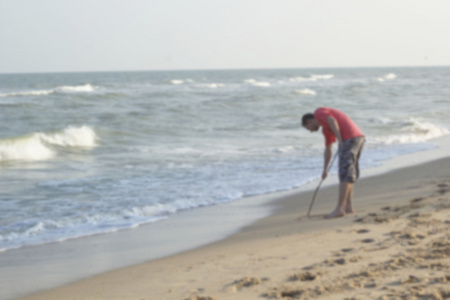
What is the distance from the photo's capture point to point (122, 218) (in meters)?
7.50

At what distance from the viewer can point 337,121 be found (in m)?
6.44

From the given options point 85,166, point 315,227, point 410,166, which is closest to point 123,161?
point 85,166

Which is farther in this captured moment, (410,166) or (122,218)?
(410,166)

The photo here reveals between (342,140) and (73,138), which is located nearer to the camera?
(342,140)

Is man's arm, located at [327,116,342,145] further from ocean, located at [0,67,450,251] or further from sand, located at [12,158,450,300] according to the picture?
ocean, located at [0,67,450,251]

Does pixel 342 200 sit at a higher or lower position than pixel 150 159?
higher

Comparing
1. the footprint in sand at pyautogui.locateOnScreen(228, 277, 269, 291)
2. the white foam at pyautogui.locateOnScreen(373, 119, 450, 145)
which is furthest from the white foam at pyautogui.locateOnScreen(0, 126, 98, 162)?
the footprint in sand at pyautogui.locateOnScreen(228, 277, 269, 291)

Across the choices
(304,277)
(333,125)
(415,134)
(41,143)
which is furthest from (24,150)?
(304,277)

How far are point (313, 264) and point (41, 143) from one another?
1248 centimetres

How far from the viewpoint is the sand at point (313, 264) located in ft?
12.6

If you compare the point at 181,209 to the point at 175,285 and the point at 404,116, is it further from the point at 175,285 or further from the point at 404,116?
the point at 404,116

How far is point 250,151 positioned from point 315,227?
8026 mm

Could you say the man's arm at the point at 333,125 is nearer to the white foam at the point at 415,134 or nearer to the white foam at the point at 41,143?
the white foam at the point at 41,143

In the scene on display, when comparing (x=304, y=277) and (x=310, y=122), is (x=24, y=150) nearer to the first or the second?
(x=310, y=122)
